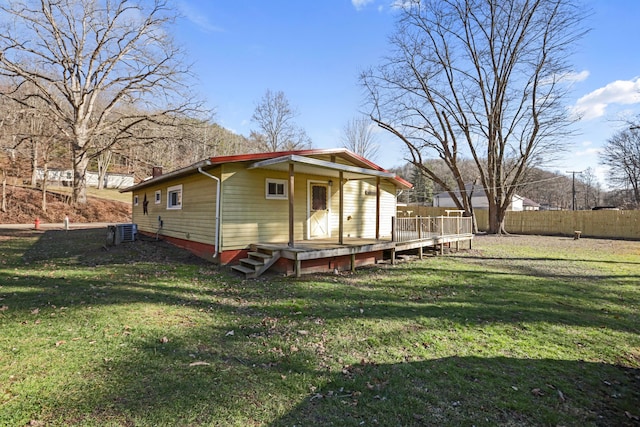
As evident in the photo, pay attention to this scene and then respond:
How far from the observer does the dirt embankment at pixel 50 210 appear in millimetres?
22984

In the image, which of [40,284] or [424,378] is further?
[40,284]

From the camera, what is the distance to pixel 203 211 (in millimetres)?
9477

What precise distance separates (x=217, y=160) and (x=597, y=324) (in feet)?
28.4

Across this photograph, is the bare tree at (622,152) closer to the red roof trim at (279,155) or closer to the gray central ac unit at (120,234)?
the red roof trim at (279,155)

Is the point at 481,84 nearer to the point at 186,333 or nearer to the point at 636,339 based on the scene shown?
the point at 636,339

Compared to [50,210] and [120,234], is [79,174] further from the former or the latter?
[120,234]

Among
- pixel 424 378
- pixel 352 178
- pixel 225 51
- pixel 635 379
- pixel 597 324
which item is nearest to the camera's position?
pixel 424 378

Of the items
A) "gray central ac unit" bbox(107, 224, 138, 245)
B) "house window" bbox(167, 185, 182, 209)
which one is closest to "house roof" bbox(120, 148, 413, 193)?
"house window" bbox(167, 185, 182, 209)

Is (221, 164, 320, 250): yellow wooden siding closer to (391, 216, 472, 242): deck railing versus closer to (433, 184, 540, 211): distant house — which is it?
(391, 216, 472, 242): deck railing

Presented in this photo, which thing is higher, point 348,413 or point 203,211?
point 203,211

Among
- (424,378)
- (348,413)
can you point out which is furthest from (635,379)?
(348,413)

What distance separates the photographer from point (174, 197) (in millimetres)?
12062

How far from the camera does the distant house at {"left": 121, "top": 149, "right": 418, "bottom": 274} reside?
8422 mm

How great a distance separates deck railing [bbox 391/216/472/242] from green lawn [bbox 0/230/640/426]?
3.34 meters
